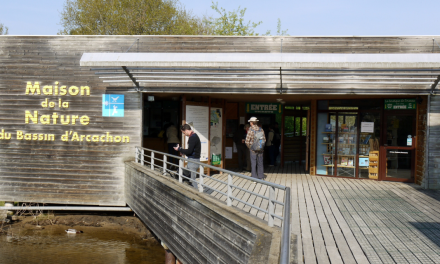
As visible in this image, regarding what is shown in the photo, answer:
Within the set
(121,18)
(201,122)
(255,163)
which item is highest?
(121,18)

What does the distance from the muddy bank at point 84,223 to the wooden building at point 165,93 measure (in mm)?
1026

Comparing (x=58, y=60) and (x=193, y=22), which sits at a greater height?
(x=193, y=22)

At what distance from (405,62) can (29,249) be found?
1000cm

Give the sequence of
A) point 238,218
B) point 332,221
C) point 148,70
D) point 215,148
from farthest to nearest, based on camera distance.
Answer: point 215,148
point 148,70
point 332,221
point 238,218

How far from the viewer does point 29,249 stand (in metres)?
10.4

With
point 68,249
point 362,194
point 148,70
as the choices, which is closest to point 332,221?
point 362,194

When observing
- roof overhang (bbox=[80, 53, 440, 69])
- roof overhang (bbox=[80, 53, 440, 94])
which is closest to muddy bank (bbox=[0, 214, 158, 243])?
roof overhang (bbox=[80, 53, 440, 94])

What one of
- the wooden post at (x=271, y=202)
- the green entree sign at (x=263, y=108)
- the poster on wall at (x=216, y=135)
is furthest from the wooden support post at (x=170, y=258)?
the green entree sign at (x=263, y=108)

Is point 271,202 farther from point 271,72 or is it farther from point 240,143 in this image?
point 240,143

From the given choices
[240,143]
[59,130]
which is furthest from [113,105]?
[240,143]

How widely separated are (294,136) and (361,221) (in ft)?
31.0

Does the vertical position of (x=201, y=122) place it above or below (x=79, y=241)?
above

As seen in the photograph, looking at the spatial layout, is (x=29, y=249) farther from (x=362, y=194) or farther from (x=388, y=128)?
(x=388, y=128)

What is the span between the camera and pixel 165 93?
35.8 ft
